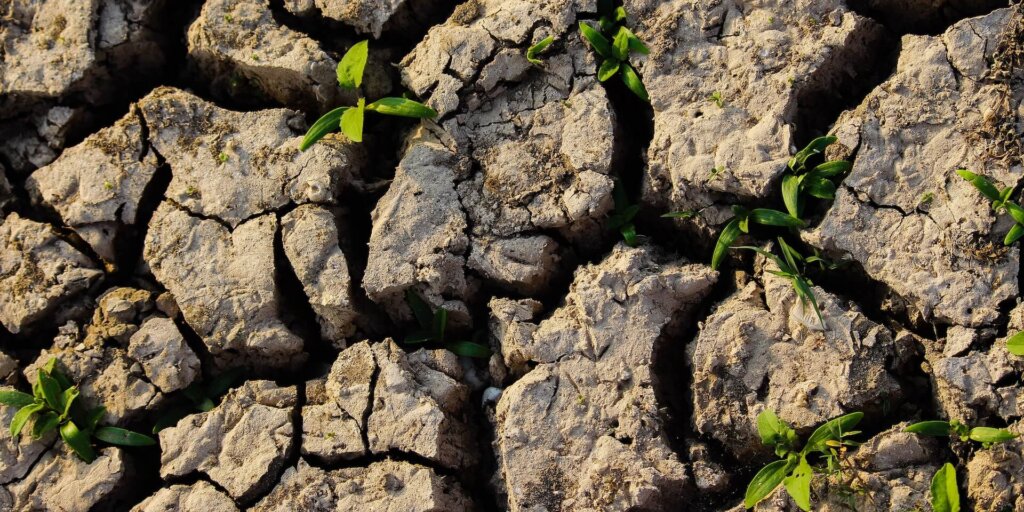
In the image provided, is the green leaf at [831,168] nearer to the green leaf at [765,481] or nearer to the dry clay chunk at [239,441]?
the green leaf at [765,481]

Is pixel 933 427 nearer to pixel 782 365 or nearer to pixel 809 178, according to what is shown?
pixel 782 365

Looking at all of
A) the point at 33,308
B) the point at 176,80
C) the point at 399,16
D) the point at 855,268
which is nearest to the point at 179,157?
the point at 176,80

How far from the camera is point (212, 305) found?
3.40 meters

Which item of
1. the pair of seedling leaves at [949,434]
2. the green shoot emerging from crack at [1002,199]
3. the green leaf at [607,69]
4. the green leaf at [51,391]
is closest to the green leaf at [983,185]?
the green shoot emerging from crack at [1002,199]

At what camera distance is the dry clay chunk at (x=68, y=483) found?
326 centimetres

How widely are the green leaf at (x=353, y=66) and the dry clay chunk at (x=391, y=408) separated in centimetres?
105

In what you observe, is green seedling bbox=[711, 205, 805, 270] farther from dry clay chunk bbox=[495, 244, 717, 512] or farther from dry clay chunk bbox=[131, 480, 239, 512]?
dry clay chunk bbox=[131, 480, 239, 512]

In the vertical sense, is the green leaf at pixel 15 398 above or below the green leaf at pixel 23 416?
above

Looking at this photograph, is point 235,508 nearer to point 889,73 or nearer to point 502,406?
point 502,406

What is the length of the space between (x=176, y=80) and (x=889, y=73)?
300cm

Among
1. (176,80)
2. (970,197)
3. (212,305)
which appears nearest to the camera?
(970,197)

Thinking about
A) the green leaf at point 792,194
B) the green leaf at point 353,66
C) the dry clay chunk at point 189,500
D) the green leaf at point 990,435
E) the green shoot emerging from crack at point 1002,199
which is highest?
the green leaf at point 353,66

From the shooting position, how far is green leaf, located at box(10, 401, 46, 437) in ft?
10.8

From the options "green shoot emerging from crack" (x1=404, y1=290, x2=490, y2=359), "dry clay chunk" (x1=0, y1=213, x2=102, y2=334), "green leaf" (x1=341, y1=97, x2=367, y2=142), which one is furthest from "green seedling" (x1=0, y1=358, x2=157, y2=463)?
"green leaf" (x1=341, y1=97, x2=367, y2=142)
